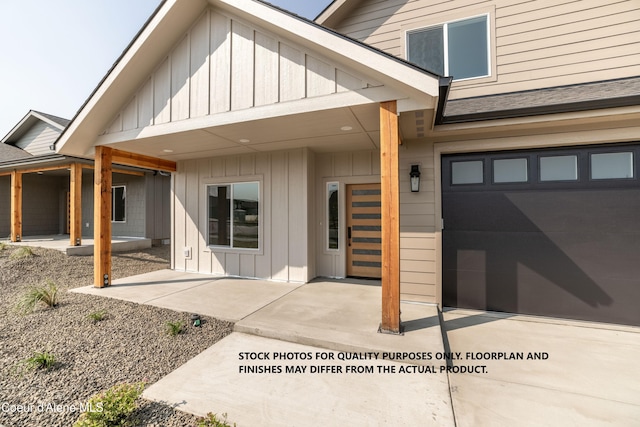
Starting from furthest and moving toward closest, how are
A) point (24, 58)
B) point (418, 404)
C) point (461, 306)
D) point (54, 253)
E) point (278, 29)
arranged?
point (54, 253) < point (24, 58) < point (461, 306) < point (278, 29) < point (418, 404)

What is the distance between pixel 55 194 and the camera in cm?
1260

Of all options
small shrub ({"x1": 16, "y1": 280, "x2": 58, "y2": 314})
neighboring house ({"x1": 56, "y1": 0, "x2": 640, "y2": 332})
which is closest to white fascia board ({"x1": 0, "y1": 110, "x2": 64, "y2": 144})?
neighboring house ({"x1": 56, "y1": 0, "x2": 640, "y2": 332})

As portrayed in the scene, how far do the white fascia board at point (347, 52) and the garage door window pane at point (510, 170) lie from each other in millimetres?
2255

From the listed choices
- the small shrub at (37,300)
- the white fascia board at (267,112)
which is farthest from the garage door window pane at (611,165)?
the small shrub at (37,300)

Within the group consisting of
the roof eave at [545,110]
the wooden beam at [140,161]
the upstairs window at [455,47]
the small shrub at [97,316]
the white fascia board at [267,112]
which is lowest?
the small shrub at [97,316]

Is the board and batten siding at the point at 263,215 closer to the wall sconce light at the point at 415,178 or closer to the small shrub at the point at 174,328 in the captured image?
the wall sconce light at the point at 415,178

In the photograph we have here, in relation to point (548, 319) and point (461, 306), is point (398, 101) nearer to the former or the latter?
point (461, 306)

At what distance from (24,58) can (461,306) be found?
11.8 meters

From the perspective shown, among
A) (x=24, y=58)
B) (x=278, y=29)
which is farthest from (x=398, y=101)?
(x=24, y=58)

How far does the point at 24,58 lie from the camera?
23.1 ft

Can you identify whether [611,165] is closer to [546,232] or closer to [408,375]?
[546,232]

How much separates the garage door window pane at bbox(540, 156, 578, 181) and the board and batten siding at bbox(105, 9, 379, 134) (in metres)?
3.05

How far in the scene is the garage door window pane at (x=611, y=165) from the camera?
3.83 m

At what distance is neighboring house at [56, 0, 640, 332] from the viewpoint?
3.49 metres
